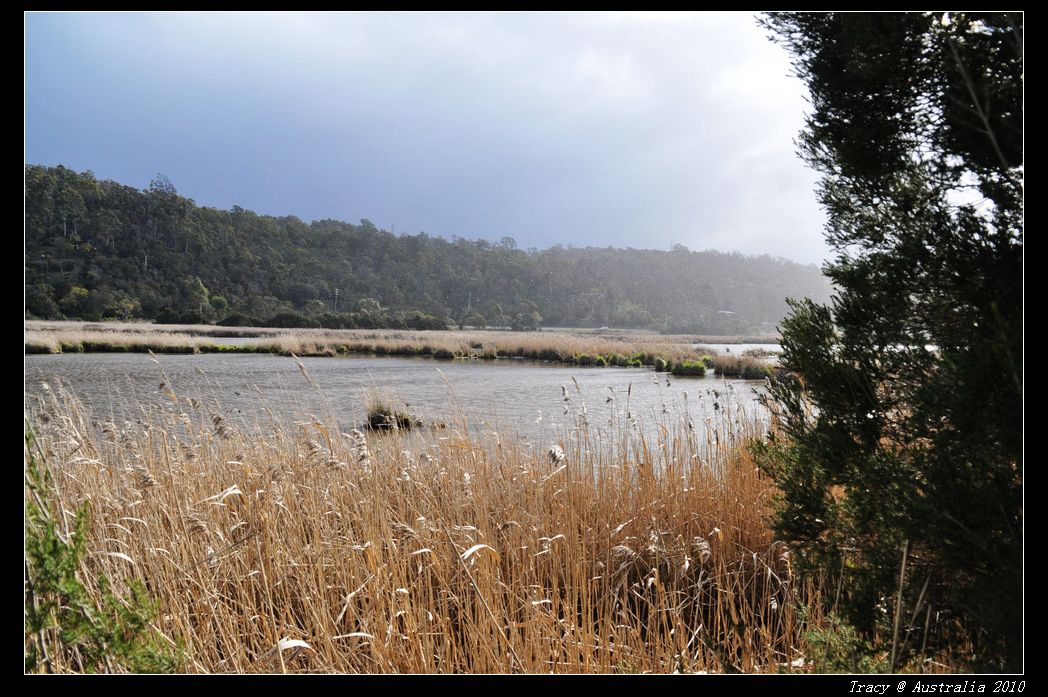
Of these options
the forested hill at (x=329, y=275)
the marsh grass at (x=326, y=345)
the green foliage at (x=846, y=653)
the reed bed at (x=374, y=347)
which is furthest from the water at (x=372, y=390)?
A: the forested hill at (x=329, y=275)

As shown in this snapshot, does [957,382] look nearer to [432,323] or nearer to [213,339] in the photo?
[213,339]

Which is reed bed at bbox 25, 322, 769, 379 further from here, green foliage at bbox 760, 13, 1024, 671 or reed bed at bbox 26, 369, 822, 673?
green foliage at bbox 760, 13, 1024, 671

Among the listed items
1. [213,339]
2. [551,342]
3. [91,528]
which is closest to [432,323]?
[551,342]

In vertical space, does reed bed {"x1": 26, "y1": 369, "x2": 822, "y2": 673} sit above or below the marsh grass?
below

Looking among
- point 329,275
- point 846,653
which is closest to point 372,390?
point 846,653

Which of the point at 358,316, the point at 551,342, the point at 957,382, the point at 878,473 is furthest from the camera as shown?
the point at 358,316

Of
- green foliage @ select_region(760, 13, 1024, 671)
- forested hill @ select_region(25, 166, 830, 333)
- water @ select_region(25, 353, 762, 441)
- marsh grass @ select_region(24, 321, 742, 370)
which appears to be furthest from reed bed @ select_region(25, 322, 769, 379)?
green foliage @ select_region(760, 13, 1024, 671)

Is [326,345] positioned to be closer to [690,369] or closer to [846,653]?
[690,369]
